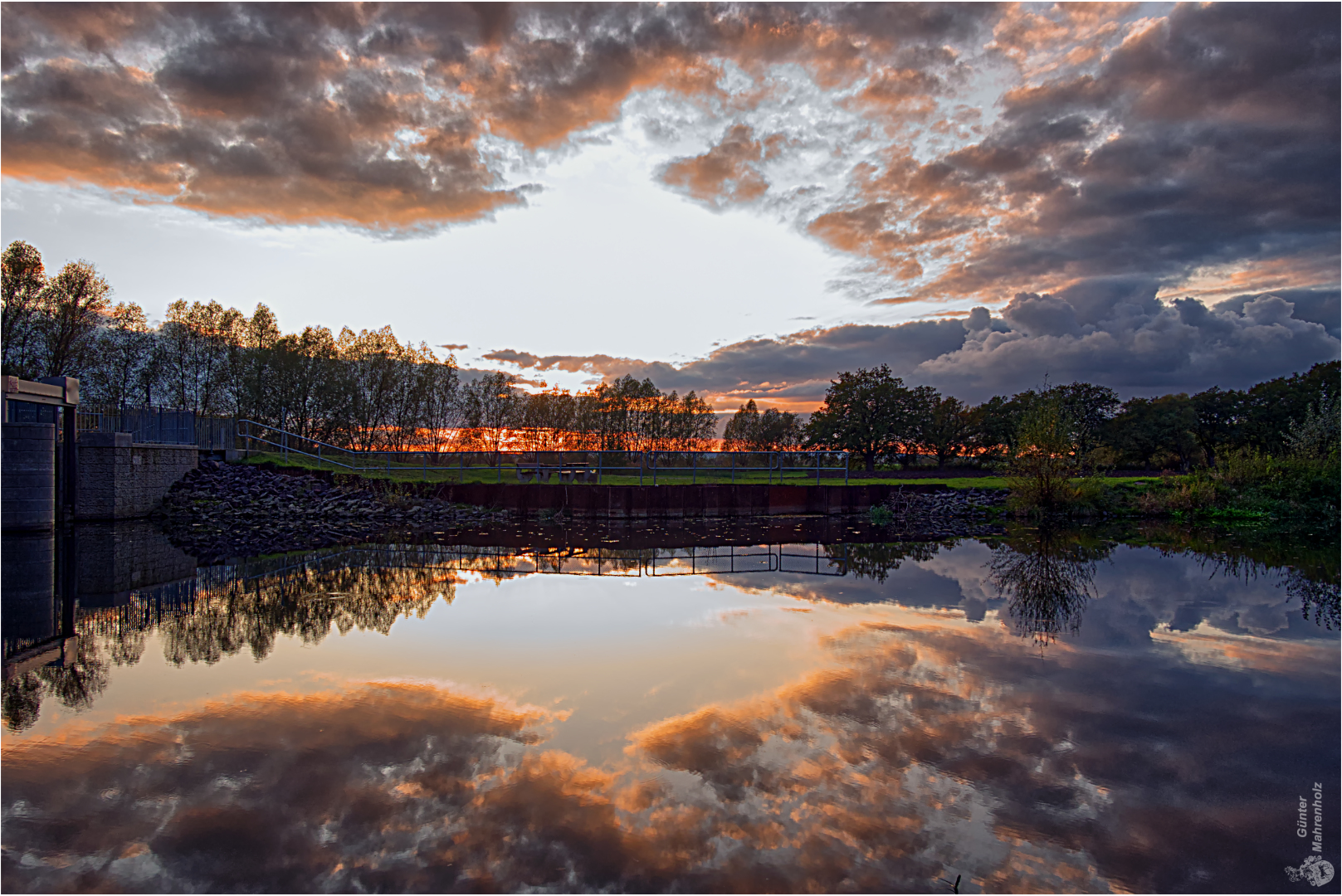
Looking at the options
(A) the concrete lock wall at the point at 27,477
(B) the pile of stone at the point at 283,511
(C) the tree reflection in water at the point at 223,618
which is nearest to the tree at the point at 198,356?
(B) the pile of stone at the point at 283,511

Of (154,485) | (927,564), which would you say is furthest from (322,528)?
(927,564)

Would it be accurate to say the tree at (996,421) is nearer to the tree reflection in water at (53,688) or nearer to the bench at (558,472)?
the bench at (558,472)

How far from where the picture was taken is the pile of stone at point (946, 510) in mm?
21578

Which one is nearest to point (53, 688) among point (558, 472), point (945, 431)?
point (558, 472)

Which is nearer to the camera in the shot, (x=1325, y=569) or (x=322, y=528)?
(x=1325, y=569)

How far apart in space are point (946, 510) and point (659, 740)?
2330 cm

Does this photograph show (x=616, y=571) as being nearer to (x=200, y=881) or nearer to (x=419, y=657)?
(x=419, y=657)

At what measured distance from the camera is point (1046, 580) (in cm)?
1143

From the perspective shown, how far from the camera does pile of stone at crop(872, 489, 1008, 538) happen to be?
21578mm

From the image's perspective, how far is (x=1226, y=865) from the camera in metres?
3.34

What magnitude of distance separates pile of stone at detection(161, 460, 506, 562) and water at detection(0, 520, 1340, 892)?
703 centimetres

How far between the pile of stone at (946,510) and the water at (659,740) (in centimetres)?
1164

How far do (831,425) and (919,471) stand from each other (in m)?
7.54

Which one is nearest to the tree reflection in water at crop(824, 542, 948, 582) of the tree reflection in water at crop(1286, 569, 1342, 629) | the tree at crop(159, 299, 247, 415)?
the tree reflection in water at crop(1286, 569, 1342, 629)
